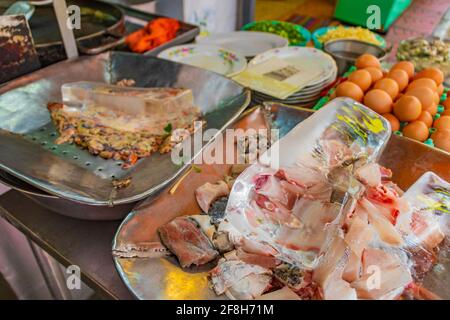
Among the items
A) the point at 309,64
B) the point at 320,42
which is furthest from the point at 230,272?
the point at 320,42

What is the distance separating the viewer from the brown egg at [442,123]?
956 mm

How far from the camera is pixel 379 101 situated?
1.00 m

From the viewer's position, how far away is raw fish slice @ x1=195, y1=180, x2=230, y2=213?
0.76 metres

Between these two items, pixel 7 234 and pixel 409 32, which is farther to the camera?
pixel 409 32

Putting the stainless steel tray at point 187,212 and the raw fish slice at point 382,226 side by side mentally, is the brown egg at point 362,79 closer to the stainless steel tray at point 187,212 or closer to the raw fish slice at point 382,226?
the stainless steel tray at point 187,212

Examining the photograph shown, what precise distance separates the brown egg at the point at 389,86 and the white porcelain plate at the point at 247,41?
63 cm

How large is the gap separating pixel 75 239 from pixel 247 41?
1.24 m

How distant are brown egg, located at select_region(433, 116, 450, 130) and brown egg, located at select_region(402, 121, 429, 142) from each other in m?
0.04

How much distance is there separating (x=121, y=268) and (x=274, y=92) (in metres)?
0.73

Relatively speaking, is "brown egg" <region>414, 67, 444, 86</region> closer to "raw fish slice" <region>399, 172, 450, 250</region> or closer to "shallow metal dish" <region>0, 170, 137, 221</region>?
"raw fish slice" <region>399, 172, 450, 250</region>

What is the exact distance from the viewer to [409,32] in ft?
6.85

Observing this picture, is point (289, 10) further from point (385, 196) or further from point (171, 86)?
point (385, 196)

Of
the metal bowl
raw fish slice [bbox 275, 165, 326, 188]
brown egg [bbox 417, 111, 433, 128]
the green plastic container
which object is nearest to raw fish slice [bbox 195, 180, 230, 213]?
raw fish slice [bbox 275, 165, 326, 188]
